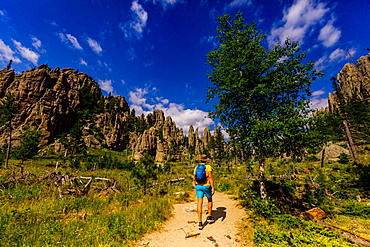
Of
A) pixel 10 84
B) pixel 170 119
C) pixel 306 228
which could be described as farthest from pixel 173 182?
pixel 170 119

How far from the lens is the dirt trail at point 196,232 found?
4.88 metres

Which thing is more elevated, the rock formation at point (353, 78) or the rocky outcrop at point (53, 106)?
the rock formation at point (353, 78)

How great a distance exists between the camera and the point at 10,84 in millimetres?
70938

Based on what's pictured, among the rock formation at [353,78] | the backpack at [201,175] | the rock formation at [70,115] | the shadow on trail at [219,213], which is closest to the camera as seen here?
the backpack at [201,175]

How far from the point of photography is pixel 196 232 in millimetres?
5535

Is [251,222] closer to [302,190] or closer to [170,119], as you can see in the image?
[302,190]

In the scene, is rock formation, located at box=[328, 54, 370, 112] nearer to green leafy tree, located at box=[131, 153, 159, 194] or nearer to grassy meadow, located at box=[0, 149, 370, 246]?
grassy meadow, located at box=[0, 149, 370, 246]

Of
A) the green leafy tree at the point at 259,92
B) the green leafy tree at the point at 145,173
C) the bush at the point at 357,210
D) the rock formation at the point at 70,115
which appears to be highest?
the rock formation at the point at 70,115

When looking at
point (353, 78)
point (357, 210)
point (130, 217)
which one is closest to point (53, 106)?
point (130, 217)

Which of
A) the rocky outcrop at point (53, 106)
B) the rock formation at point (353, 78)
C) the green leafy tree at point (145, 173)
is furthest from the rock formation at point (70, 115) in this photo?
the rock formation at point (353, 78)

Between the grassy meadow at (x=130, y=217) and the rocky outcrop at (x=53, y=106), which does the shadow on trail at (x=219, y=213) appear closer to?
the grassy meadow at (x=130, y=217)

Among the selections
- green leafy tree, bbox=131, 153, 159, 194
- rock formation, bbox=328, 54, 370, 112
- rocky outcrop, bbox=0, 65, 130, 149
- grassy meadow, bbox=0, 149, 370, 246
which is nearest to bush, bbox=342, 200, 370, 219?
grassy meadow, bbox=0, 149, 370, 246

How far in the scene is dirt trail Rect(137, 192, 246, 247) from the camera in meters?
4.88

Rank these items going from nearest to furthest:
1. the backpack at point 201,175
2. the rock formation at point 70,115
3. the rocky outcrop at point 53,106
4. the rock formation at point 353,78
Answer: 1. the backpack at point 201,175
2. the rock formation at point 70,115
3. the rocky outcrop at point 53,106
4. the rock formation at point 353,78
